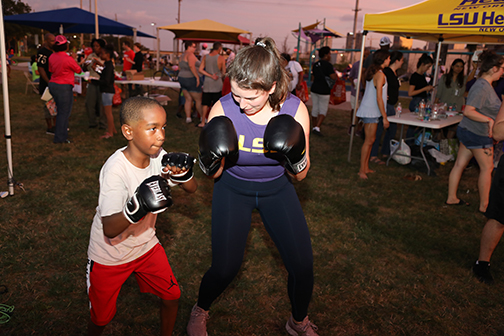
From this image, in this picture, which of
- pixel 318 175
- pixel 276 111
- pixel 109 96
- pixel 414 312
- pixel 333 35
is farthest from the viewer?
pixel 333 35

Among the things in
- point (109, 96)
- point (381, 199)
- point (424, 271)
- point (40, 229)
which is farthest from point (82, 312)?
point (109, 96)

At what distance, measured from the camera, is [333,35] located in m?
20.1

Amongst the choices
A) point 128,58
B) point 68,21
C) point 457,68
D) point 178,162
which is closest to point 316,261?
point 178,162

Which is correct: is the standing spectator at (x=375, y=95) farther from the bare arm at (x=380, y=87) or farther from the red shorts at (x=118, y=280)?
the red shorts at (x=118, y=280)

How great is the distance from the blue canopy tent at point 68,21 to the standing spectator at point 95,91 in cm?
565

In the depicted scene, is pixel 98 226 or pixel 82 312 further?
pixel 82 312

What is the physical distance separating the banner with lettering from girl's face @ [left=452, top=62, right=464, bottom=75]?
43.1 inches

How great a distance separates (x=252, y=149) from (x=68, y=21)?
12.6 m

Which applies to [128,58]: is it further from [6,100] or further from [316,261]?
[316,261]

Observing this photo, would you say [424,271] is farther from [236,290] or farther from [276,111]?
[276,111]

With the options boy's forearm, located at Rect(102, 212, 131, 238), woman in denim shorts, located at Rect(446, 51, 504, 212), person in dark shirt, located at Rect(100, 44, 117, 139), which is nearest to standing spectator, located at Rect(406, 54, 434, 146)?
woman in denim shorts, located at Rect(446, 51, 504, 212)

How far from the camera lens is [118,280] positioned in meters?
1.95

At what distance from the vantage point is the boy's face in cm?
185

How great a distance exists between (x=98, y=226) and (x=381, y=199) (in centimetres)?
410
